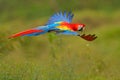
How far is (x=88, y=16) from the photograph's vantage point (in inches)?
737

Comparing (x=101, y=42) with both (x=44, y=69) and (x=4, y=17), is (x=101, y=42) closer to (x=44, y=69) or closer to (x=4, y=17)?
(x=4, y=17)

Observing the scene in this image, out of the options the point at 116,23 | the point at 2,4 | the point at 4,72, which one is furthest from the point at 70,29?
the point at 2,4

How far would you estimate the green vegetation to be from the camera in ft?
19.0

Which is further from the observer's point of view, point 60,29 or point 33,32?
point 60,29

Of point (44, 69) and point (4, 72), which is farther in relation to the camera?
point (44, 69)

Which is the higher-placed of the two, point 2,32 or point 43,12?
point 2,32

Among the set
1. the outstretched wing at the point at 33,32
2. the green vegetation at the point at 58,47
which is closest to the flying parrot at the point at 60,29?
the outstretched wing at the point at 33,32

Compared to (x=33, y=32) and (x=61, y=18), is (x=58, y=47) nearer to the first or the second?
(x=61, y=18)

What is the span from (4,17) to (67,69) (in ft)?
43.2

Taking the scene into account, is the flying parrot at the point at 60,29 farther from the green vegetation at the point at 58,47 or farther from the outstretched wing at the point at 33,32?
the green vegetation at the point at 58,47

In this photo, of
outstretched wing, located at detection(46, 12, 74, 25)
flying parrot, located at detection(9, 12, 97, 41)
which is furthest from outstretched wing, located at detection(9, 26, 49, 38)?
outstretched wing, located at detection(46, 12, 74, 25)

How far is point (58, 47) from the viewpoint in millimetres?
9234

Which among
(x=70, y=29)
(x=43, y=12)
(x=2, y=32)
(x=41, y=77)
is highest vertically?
(x=70, y=29)

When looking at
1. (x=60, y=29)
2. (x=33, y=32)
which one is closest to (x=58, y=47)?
(x=60, y=29)
